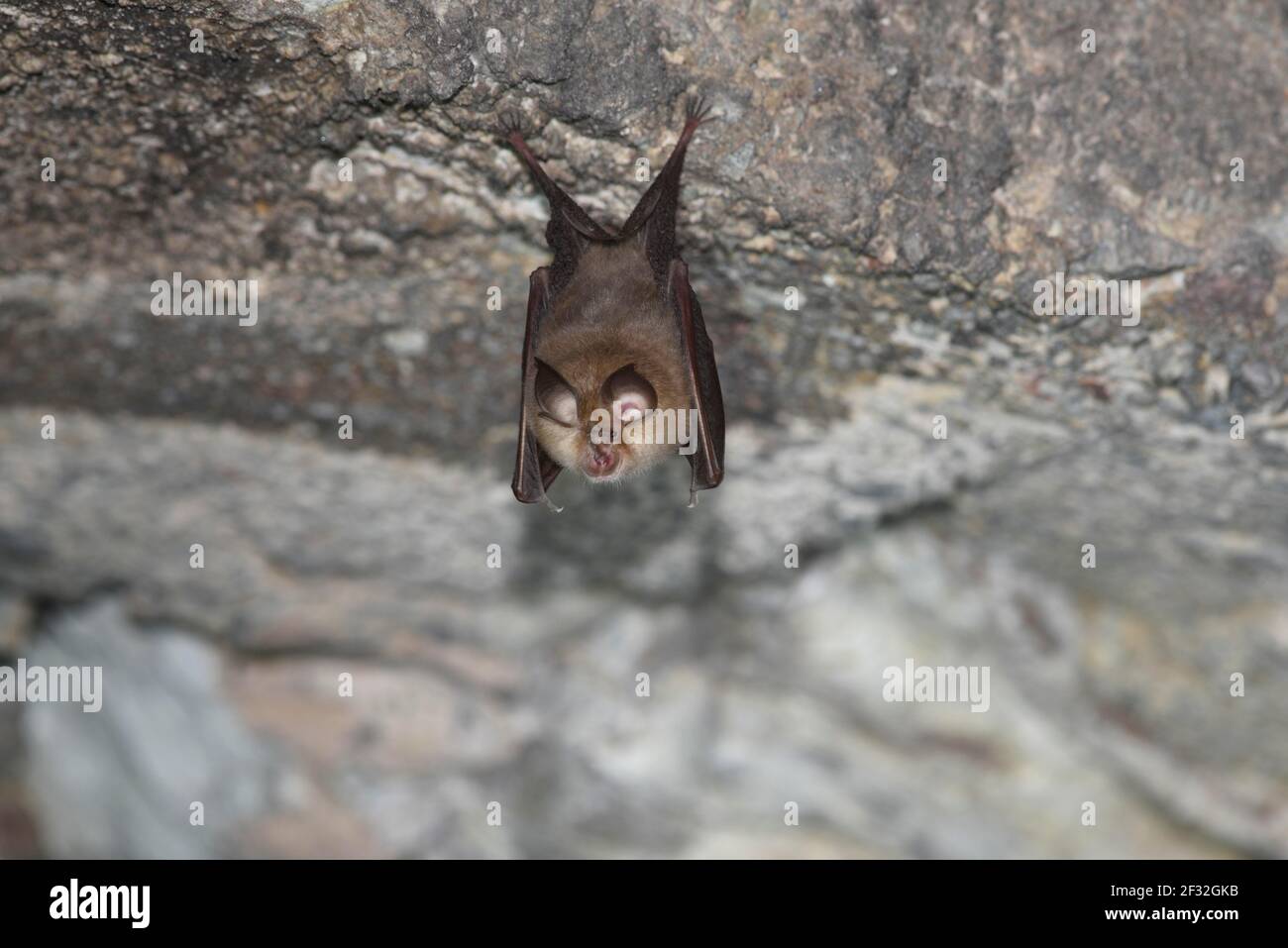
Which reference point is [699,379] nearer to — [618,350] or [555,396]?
[618,350]

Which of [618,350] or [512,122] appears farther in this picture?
[618,350]

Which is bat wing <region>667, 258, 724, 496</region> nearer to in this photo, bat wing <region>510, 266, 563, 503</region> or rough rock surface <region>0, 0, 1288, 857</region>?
rough rock surface <region>0, 0, 1288, 857</region>

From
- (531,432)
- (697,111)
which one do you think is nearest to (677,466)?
(531,432)

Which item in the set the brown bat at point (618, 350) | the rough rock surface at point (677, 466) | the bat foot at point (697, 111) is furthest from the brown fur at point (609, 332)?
the bat foot at point (697, 111)

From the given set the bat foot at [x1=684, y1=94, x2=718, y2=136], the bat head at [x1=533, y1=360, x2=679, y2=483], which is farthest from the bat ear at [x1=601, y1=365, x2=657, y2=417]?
the bat foot at [x1=684, y1=94, x2=718, y2=136]

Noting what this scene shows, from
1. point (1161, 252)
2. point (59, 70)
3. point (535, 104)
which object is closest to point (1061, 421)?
point (1161, 252)

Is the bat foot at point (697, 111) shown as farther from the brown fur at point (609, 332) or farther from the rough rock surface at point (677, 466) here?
the brown fur at point (609, 332)
